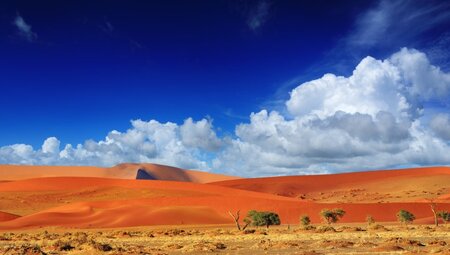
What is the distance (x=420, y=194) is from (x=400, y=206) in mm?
23526

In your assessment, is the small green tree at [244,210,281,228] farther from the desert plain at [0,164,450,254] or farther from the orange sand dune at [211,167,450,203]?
the orange sand dune at [211,167,450,203]

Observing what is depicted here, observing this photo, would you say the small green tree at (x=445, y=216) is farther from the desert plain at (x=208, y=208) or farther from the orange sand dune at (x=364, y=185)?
the orange sand dune at (x=364, y=185)

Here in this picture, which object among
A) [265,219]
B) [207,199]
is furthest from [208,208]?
[265,219]

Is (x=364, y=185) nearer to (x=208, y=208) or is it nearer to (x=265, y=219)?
(x=208, y=208)

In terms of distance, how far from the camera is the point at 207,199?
306ft

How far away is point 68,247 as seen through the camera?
34031 millimetres

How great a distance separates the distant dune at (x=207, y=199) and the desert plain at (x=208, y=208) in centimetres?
17

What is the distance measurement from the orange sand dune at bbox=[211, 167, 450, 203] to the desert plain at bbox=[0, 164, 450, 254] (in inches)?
8.5

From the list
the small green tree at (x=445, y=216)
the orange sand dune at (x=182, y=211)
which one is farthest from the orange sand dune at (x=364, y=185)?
the small green tree at (x=445, y=216)

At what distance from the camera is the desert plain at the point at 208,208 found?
49.8 meters

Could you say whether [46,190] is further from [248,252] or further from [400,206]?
[248,252]

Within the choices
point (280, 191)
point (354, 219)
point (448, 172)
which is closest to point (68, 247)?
point (354, 219)

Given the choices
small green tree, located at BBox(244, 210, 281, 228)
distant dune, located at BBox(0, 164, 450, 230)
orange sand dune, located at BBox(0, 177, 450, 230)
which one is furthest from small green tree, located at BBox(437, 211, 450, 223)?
small green tree, located at BBox(244, 210, 281, 228)

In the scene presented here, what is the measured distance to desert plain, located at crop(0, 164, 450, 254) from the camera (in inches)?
1961
